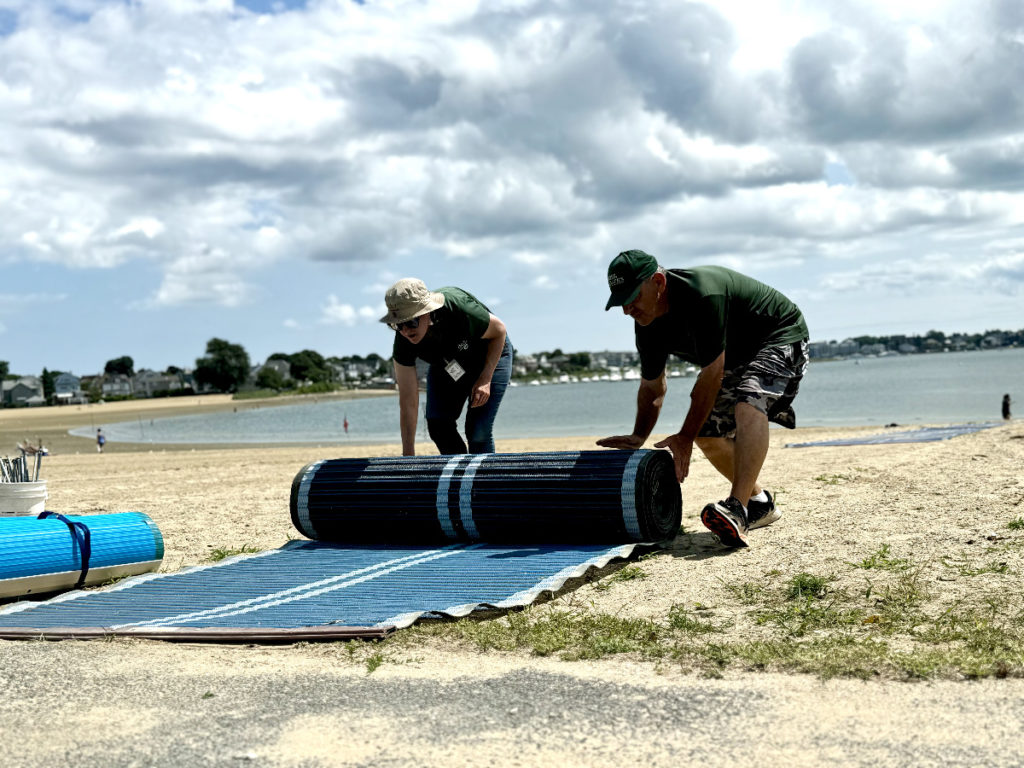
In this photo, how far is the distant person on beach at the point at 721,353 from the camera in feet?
17.4

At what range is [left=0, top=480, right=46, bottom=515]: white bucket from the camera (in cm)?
634

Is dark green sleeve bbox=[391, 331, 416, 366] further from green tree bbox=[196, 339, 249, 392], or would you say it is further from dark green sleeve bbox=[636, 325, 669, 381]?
green tree bbox=[196, 339, 249, 392]

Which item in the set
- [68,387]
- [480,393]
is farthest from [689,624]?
[68,387]

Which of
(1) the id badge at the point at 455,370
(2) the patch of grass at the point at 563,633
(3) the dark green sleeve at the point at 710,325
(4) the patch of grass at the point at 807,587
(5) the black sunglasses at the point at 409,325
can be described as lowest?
(2) the patch of grass at the point at 563,633

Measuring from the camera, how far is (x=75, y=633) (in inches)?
168

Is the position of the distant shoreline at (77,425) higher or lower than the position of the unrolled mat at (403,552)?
lower

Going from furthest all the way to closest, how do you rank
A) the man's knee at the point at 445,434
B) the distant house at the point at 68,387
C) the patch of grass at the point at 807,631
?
1. the distant house at the point at 68,387
2. the man's knee at the point at 445,434
3. the patch of grass at the point at 807,631

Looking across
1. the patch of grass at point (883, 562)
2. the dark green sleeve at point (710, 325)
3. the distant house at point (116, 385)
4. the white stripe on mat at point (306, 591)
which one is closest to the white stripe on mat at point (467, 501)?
the white stripe on mat at point (306, 591)

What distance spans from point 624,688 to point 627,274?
2.59 m

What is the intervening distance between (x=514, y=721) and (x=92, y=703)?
57.5 inches

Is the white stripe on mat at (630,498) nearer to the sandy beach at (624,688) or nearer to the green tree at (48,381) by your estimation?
the sandy beach at (624,688)

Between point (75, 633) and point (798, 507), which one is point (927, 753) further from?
point (798, 507)

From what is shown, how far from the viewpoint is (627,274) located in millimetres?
5258

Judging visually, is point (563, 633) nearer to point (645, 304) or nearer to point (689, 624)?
point (689, 624)
